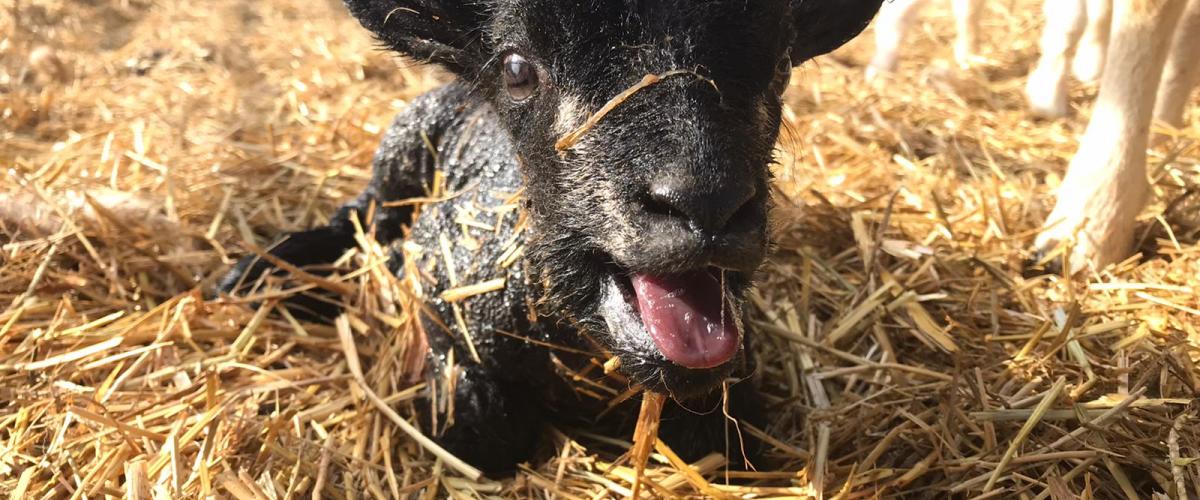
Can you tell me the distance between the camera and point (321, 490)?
2.40 meters

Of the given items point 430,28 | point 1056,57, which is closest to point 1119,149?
point 1056,57

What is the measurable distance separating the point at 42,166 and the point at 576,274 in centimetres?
352

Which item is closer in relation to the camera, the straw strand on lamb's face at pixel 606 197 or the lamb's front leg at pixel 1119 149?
the straw strand on lamb's face at pixel 606 197

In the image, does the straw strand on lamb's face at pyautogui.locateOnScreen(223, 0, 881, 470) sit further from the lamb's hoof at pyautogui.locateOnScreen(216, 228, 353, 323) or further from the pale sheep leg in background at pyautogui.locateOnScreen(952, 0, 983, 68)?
the pale sheep leg in background at pyautogui.locateOnScreen(952, 0, 983, 68)

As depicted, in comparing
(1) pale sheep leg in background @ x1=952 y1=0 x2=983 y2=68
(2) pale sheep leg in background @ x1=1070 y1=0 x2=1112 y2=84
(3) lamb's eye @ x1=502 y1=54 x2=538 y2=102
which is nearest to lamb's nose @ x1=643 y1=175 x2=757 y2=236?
(3) lamb's eye @ x1=502 y1=54 x2=538 y2=102

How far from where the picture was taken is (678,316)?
1.85 metres

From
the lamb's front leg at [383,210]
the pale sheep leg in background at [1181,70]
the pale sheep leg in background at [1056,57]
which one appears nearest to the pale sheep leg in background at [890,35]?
the pale sheep leg in background at [1056,57]

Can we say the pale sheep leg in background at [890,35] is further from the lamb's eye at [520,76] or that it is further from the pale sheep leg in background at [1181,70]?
the lamb's eye at [520,76]

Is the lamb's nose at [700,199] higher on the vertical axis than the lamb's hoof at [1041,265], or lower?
higher

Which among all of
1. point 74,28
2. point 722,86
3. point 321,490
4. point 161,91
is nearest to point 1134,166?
point 722,86

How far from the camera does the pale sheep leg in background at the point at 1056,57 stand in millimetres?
4656

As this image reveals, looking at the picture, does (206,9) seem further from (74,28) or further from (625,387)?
(625,387)

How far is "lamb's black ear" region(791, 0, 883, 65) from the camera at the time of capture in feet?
7.76

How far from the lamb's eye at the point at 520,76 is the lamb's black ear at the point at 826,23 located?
0.79 metres
